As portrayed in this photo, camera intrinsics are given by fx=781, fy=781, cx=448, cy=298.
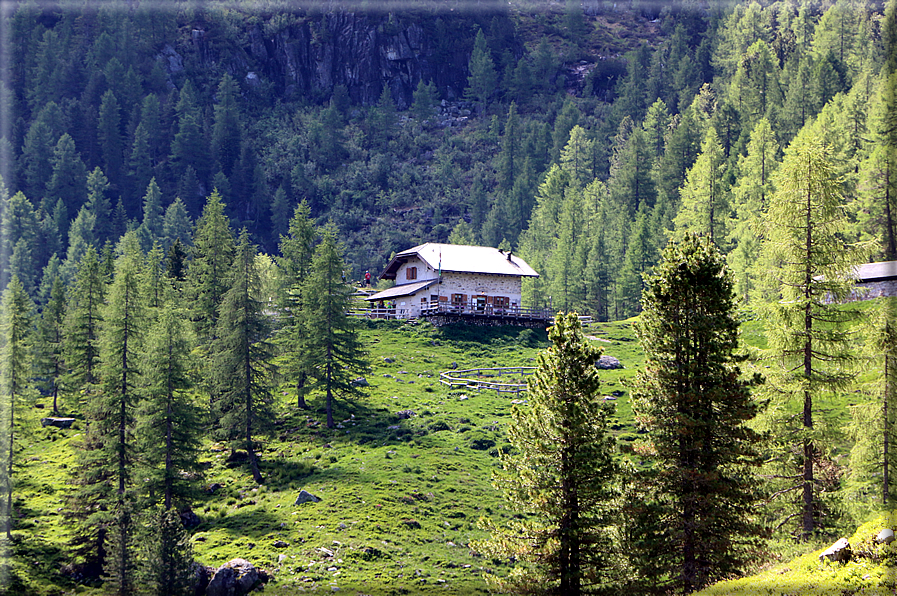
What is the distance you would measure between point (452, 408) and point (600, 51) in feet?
497

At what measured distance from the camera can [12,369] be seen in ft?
150

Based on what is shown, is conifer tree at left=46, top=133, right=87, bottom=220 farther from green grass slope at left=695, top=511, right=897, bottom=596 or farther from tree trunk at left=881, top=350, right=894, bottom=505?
green grass slope at left=695, top=511, right=897, bottom=596

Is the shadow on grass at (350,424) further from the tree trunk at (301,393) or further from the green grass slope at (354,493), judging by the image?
the tree trunk at (301,393)

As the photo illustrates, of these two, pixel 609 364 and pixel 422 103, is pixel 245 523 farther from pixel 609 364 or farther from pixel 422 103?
pixel 422 103

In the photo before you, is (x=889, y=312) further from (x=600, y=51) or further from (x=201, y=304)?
(x=600, y=51)

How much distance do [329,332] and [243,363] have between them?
5938mm

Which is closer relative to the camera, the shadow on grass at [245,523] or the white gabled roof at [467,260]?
the shadow on grass at [245,523]

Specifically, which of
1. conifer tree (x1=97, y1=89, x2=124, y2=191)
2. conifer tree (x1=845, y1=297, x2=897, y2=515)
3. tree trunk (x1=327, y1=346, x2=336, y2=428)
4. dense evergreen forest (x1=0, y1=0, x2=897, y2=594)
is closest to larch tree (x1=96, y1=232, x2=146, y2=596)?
dense evergreen forest (x1=0, y1=0, x2=897, y2=594)

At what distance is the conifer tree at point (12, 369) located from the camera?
43.6 m

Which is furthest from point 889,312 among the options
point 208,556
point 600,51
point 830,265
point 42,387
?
point 600,51

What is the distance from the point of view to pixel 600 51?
602ft

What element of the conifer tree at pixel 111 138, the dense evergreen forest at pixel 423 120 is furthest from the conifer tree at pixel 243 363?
the conifer tree at pixel 111 138

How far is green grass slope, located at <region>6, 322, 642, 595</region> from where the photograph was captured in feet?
116

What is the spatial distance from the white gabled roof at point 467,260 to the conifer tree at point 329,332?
20.5 meters
